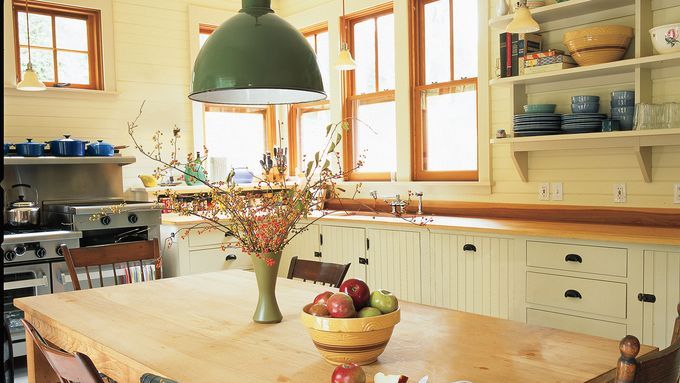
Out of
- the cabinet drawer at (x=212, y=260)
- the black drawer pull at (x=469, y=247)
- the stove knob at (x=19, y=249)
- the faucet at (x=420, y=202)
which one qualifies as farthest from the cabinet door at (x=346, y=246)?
the stove knob at (x=19, y=249)

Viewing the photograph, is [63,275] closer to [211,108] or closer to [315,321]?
[211,108]

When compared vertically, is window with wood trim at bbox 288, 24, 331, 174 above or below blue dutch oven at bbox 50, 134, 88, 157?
above

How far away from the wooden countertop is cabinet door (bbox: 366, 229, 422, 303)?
9 cm

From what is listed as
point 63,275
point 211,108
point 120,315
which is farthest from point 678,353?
point 211,108

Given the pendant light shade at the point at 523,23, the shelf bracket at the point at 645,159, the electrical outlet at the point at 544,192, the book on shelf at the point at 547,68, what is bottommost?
the electrical outlet at the point at 544,192

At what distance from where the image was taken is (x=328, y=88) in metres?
5.39

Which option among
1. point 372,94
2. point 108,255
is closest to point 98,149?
point 108,255

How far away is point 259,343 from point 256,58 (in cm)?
82

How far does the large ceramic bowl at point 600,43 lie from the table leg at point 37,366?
3.02m

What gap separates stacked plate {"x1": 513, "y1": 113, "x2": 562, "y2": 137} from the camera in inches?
137

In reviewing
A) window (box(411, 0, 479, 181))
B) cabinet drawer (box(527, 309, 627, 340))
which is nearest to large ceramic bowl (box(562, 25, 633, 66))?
window (box(411, 0, 479, 181))

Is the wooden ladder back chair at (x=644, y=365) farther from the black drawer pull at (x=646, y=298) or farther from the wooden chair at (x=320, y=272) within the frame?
the black drawer pull at (x=646, y=298)

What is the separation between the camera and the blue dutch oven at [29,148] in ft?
13.9

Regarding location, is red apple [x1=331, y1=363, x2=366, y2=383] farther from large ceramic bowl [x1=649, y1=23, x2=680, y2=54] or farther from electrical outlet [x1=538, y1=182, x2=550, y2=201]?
electrical outlet [x1=538, y1=182, x2=550, y2=201]
